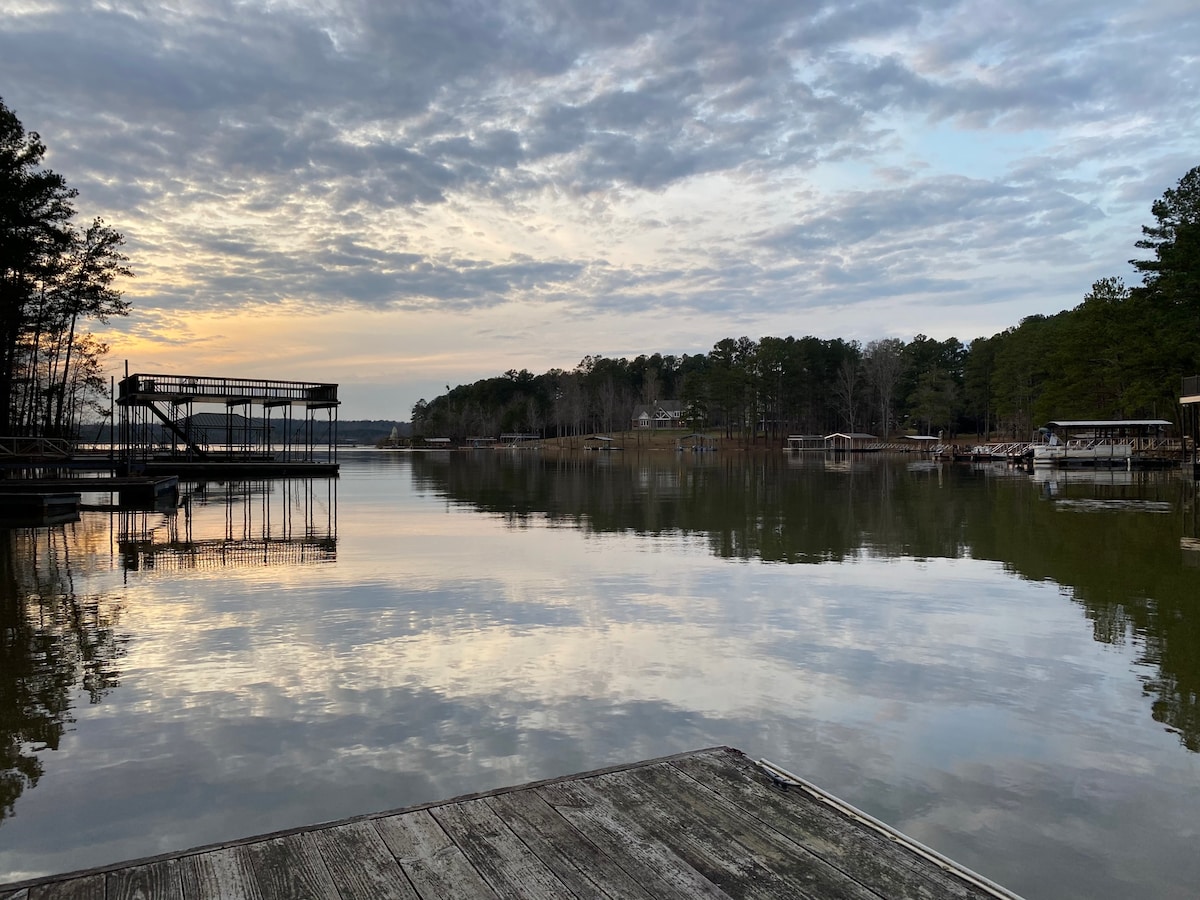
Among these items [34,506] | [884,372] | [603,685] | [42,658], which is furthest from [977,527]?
[884,372]

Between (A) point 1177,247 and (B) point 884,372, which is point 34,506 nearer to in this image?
(A) point 1177,247

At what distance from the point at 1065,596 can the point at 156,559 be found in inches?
591

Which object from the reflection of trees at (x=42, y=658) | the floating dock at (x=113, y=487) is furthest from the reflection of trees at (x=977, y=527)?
the floating dock at (x=113, y=487)

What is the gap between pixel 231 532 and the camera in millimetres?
19797

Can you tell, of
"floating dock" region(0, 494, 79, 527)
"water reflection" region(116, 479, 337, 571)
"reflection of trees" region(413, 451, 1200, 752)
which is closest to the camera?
"reflection of trees" region(413, 451, 1200, 752)

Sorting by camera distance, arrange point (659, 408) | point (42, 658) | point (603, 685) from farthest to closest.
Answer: point (659, 408) → point (42, 658) → point (603, 685)

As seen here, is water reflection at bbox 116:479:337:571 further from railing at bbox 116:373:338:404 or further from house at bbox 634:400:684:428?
house at bbox 634:400:684:428

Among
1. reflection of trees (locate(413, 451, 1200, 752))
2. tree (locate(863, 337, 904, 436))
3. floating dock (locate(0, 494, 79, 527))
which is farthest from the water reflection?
tree (locate(863, 337, 904, 436))

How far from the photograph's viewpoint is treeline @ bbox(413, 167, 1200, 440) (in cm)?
4828

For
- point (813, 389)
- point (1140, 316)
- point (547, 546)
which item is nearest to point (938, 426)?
point (813, 389)

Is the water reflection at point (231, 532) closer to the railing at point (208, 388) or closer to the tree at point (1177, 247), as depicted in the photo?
the railing at point (208, 388)

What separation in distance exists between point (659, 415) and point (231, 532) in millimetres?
138655

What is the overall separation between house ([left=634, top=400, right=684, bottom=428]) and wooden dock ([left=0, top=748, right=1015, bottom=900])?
150993 mm

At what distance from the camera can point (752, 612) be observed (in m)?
10.5
